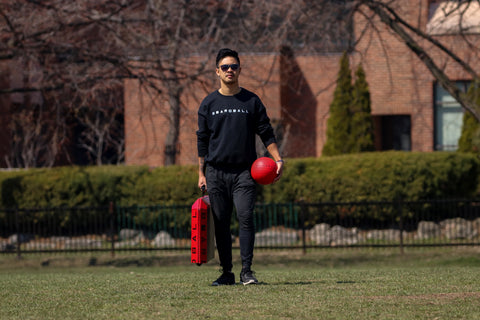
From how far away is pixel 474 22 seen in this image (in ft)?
74.7

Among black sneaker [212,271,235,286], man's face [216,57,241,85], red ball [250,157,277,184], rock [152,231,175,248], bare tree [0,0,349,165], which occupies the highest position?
bare tree [0,0,349,165]

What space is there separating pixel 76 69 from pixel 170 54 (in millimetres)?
2205

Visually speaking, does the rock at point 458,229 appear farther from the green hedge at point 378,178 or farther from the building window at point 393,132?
the building window at point 393,132

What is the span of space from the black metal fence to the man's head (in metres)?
8.97

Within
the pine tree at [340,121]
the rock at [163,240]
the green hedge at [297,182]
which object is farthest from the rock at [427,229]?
the pine tree at [340,121]

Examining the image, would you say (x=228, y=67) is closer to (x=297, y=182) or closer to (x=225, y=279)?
(x=225, y=279)

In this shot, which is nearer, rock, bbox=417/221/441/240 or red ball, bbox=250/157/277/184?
red ball, bbox=250/157/277/184

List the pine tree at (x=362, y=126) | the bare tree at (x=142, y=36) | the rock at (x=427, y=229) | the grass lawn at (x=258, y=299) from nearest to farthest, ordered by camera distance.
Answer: the grass lawn at (x=258, y=299), the bare tree at (x=142, y=36), the rock at (x=427, y=229), the pine tree at (x=362, y=126)

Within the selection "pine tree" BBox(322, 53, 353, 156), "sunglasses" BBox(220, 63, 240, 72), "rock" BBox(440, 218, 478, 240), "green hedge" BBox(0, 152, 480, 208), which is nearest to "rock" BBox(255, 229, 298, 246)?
"green hedge" BBox(0, 152, 480, 208)

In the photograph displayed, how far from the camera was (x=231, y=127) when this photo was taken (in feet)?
22.9

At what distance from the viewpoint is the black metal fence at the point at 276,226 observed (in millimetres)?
16266

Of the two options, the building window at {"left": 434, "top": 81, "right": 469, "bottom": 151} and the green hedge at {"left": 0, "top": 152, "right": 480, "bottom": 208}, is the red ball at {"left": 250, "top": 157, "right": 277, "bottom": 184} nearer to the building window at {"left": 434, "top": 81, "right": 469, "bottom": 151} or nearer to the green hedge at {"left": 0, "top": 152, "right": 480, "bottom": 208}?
the green hedge at {"left": 0, "top": 152, "right": 480, "bottom": 208}

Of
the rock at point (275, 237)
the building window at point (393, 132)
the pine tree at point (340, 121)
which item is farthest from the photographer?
the building window at point (393, 132)

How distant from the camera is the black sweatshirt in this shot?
696 cm
